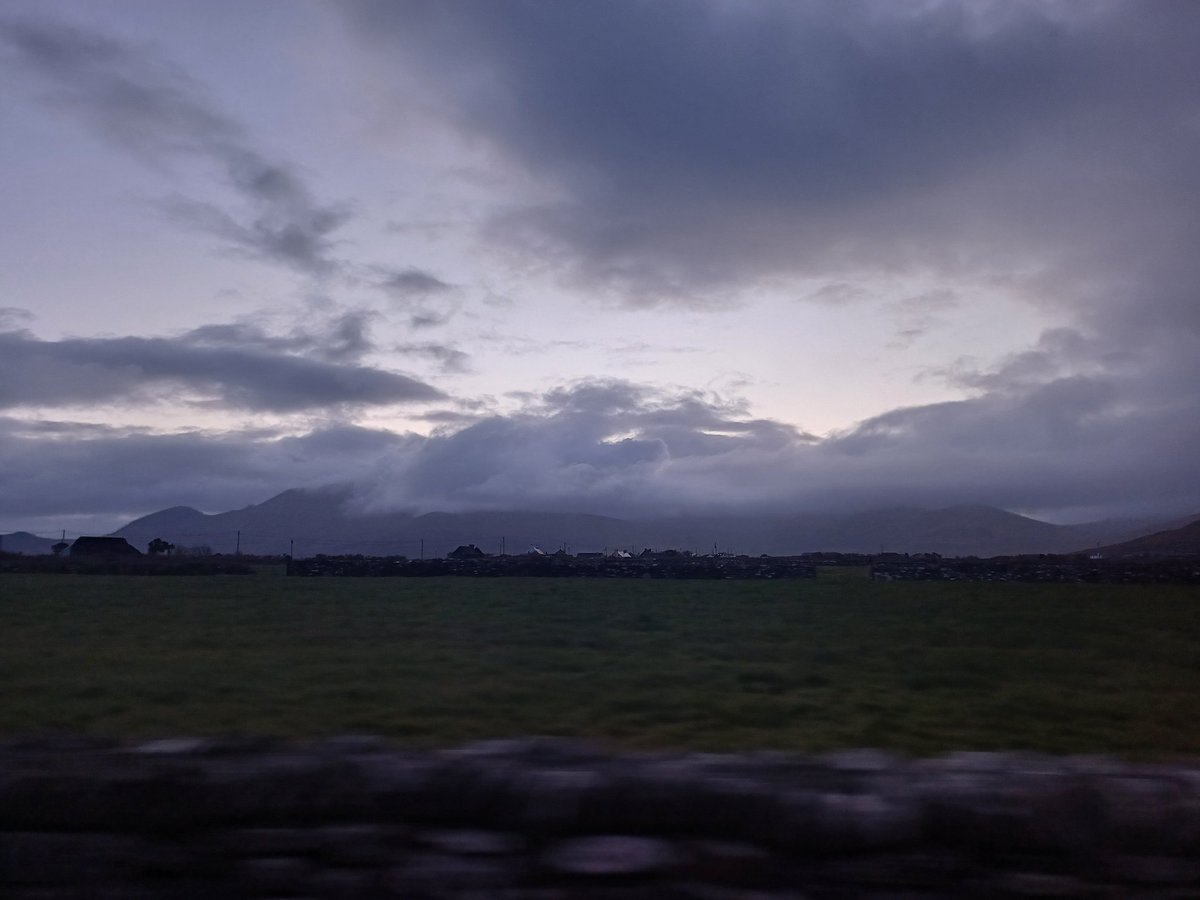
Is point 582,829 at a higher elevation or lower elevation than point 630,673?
lower

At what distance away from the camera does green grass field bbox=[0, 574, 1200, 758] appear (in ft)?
22.3

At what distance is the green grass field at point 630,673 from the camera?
679 cm

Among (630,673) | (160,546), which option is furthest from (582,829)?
(160,546)

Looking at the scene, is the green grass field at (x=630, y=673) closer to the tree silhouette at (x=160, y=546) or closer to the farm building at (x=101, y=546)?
the farm building at (x=101, y=546)

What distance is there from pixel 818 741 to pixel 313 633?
7831mm

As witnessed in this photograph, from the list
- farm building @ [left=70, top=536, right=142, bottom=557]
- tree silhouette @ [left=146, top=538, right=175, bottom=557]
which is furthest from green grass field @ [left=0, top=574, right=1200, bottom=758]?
tree silhouette @ [left=146, top=538, right=175, bottom=557]

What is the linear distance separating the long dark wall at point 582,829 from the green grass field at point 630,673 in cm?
150

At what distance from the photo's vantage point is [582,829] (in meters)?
4.49

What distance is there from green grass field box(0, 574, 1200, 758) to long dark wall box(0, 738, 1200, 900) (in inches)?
58.9

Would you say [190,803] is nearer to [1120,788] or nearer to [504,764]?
[504,764]

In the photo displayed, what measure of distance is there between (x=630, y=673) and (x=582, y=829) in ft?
15.1

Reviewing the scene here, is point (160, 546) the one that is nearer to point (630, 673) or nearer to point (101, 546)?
point (101, 546)

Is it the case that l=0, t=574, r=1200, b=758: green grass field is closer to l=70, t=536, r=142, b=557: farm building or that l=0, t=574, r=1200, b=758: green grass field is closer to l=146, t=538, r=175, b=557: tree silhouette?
l=70, t=536, r=142, b=557: farm building

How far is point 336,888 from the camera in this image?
4.37 m
